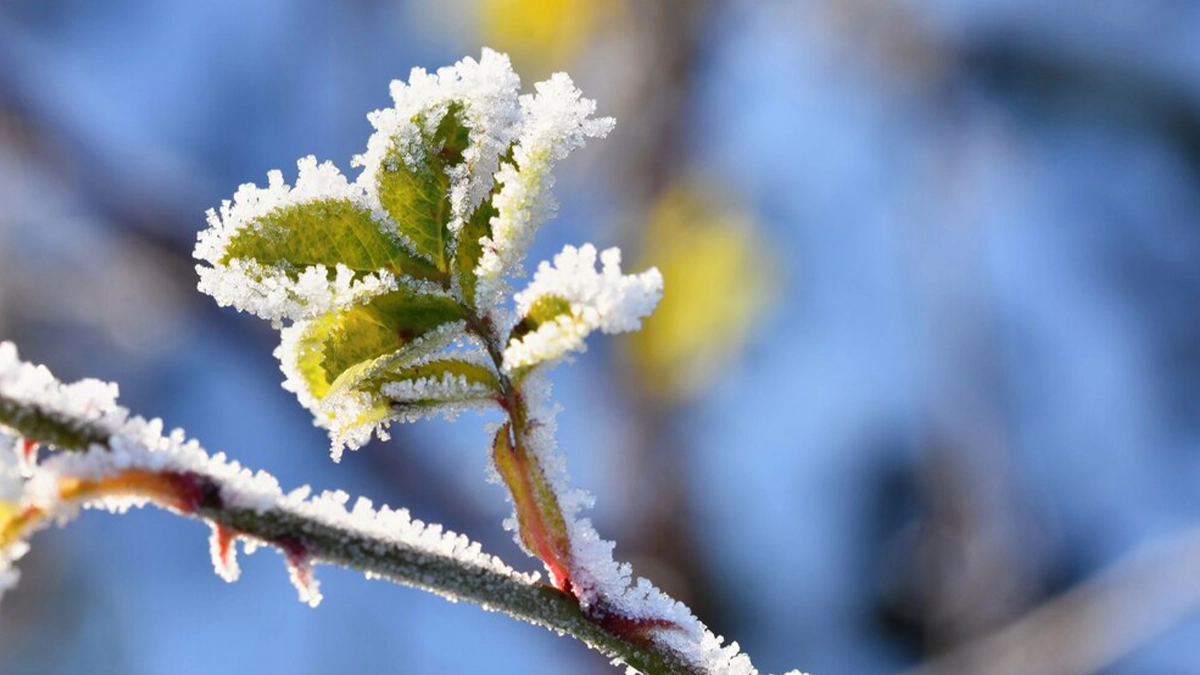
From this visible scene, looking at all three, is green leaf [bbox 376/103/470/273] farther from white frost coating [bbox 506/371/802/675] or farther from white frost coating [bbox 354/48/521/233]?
white frost coating [bbox 506/371/802/675]

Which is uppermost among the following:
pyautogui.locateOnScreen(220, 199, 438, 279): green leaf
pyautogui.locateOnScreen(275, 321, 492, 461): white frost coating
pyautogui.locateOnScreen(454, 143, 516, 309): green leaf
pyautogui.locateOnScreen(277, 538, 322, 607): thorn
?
pyautogui.locateOnScreen(454, 143, 516, 309): green leaf

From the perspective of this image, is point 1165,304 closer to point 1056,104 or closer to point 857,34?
point 1056,104

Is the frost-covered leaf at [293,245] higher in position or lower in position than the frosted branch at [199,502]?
higher

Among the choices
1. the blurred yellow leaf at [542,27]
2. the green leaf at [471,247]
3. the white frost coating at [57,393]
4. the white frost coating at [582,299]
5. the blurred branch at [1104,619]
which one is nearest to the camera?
the white frost coating at [57,393]

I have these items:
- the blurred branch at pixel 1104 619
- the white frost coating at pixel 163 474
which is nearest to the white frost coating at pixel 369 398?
the white frost coating at pixel 163 474

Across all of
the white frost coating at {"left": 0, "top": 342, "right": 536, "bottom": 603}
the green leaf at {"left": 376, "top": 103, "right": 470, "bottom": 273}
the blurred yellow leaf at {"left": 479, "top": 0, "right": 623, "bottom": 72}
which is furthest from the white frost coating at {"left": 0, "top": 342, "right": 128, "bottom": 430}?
the blurred yellow leaf at {"left": 479, "top": 0, "right": 623, "bottom": 72}

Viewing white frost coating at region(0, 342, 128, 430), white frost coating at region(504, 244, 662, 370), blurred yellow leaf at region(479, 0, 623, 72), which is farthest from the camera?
A: blurred yellow leaf at region(479, 0, 623, 72)

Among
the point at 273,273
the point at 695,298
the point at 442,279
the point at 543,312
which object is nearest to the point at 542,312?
the point at 543,312

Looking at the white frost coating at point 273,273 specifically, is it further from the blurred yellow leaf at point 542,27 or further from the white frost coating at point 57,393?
the blurred yellow leaf at point 542,27

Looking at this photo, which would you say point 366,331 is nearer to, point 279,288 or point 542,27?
point 279,288

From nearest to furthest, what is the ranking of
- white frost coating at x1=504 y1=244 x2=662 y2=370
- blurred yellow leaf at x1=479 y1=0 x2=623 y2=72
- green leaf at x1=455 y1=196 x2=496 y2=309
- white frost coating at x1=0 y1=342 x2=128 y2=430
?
1. white frost coating at x1=0 y1=342 x2=128 y2=430
2. white frost coating at x1=504 y1=244 x2=662 y2=370
3. green leaf at x1=455 y1=196 x2=496 y2=309
4. blurred yellow leaf at x1=479 y1=0 x2=623 y2=72
